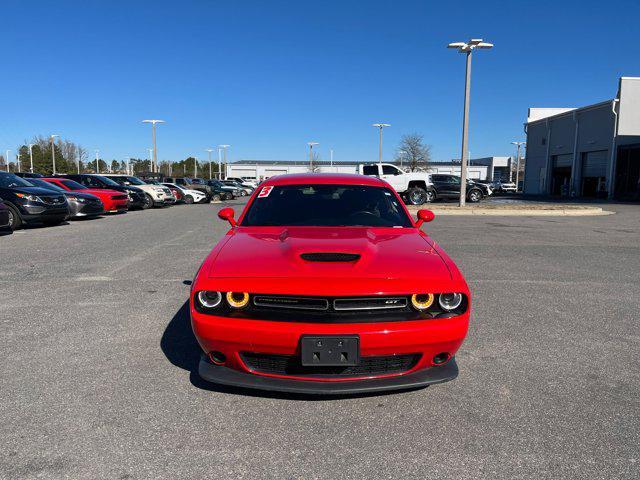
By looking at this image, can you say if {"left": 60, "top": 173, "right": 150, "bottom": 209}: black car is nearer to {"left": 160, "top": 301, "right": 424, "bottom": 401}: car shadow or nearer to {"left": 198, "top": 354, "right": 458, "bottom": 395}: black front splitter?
{"left": 160, "top": 301, "right": 424, "bottom": 401}: car shadow

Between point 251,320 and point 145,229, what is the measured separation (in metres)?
11.4

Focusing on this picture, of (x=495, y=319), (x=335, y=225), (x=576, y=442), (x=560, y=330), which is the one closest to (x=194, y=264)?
(x=335, y=225)

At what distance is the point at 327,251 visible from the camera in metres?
3.11

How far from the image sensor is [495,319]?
15.9ft

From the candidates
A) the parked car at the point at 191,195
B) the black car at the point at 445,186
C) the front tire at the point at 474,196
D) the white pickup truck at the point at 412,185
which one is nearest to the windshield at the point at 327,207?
the white pickup truck at the point at 412,185

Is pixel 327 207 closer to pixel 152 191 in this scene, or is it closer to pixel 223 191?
pixel 152 191

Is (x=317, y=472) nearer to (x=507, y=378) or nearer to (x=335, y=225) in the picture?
(x=507, y=378)

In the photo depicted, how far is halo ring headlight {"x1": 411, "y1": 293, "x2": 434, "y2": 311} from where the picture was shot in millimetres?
2810

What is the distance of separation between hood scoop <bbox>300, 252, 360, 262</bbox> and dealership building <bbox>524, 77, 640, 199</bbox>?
1443 inches

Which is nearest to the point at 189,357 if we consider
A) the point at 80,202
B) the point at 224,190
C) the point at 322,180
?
the point at 322,180

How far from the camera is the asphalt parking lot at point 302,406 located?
2.40 meters

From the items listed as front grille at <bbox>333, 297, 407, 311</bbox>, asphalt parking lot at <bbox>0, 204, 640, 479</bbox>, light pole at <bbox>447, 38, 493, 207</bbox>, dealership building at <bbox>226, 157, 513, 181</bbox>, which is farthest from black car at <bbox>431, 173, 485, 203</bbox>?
dealership building at <bbox>226, 157, 513, 181</bbox>

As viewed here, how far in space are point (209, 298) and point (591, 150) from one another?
133 ft

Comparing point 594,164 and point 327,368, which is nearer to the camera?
point 327,368
